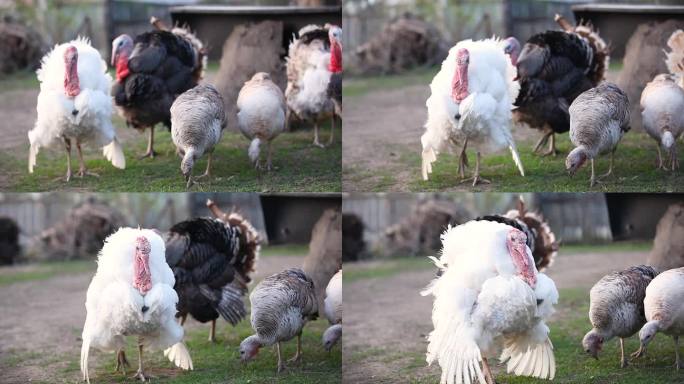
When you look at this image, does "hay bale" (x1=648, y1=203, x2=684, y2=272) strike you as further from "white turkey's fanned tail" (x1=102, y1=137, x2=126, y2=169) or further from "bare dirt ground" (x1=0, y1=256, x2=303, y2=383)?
"white turkey's fanned tail" (x1=102, y1=137, x2=126, y2=169)

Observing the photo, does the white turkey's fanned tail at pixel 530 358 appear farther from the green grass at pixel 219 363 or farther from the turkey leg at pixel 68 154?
the turkey leg at pixel 68 154

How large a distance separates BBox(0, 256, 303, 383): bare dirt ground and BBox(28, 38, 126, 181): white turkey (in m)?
1.27

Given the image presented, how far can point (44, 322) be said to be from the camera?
7777 mm

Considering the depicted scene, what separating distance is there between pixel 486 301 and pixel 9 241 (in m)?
5.46

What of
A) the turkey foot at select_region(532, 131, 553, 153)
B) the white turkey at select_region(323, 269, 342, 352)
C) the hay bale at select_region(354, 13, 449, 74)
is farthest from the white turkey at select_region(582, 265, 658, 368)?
the hay bale at select_region(354, 13, 449, 74)

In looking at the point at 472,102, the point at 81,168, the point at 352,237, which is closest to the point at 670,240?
the point at 472,102

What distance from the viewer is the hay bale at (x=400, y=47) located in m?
8.77

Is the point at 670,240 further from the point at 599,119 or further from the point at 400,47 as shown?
the point at 400,47

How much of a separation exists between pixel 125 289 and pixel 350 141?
2.67 m

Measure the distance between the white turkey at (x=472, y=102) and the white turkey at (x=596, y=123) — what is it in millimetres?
417

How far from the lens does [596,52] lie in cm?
730

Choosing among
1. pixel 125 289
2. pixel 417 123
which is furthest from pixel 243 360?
pixel 417 123

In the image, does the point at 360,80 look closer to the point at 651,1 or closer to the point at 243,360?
the point at 651,1

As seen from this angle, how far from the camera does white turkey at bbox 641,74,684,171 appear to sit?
6.85 metres
